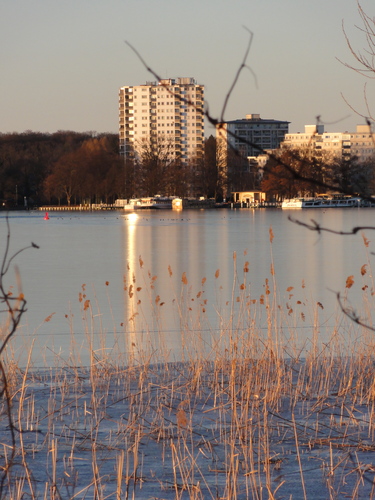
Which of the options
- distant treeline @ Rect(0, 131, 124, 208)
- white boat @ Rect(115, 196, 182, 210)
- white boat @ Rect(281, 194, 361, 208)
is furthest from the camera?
distant treeline @ Rect(0, 131, 124, 208)

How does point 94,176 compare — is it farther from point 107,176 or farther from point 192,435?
point 192,435

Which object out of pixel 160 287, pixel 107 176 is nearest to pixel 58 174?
pixel 107 176

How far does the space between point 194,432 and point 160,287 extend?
1421 centimetres

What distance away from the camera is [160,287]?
20516 millimetres

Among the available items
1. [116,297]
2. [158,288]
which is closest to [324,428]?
[116,297]

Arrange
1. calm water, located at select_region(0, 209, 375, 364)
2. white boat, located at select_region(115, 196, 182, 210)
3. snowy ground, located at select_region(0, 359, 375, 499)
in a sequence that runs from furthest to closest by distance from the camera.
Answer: white boat, located at select_region(115, 196, 182, 210)
calm water, located at select_region(0, 209, 375, 364)
snowy ground, located at select_region(0, 359, 375, 499)

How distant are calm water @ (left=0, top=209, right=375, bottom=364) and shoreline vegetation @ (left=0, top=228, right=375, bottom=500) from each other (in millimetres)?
659

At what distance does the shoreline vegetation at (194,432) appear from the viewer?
501 cm

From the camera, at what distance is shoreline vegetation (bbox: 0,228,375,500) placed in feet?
16.4

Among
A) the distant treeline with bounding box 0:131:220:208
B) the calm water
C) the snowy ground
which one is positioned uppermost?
the distant treeline with bounding box 0:131:220:208

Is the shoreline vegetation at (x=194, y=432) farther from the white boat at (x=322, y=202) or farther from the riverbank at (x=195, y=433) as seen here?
the white boat at (x=322, y=202)

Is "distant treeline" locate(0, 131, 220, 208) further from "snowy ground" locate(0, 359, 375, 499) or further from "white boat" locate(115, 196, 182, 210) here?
"snowy ground" locate(0, 359, 375, 499)

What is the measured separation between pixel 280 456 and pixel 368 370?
9.28 feet

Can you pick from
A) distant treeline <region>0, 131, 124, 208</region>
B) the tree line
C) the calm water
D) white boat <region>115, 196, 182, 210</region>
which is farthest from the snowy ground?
distant treeline <region>0, 131, 124, 208</region>
